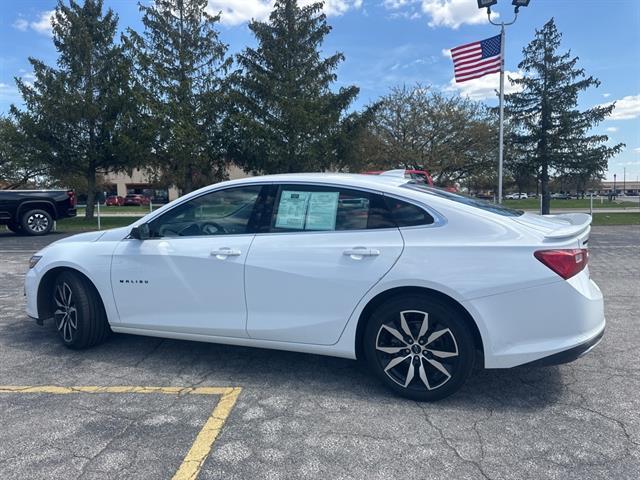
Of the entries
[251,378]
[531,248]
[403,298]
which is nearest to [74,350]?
[251,378]

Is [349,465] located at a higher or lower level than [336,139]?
lower

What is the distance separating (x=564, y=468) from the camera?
2381mm

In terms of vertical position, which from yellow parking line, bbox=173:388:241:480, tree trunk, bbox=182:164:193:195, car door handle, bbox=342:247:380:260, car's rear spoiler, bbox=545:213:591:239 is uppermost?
tree trunk, bbox=182:164:193:195

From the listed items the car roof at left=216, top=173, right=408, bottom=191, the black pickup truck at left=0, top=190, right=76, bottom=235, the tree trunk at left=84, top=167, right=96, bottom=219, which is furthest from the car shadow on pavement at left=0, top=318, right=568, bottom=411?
the tree trunk at left=84, top=167, right=96, bottom=219

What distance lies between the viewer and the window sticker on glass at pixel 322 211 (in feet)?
11.0

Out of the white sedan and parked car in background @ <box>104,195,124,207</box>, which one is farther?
parked car in background @ <box>104,195,124,207</box>

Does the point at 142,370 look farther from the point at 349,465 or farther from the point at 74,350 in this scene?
the point at 349,465

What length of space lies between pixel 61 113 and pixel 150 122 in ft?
13.3

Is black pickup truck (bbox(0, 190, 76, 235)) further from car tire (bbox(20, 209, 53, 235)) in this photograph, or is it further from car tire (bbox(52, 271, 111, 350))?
car tire (bbox(52, 271, 111, 350))

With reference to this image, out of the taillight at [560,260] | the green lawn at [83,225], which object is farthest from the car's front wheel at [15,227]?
the taillight at [560,260]

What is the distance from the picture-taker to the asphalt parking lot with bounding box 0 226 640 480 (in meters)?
2.42

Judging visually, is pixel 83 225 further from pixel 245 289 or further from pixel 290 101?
pixel 245 289

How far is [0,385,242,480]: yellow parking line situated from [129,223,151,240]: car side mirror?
1174 mm

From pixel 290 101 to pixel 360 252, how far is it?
21.0 m
